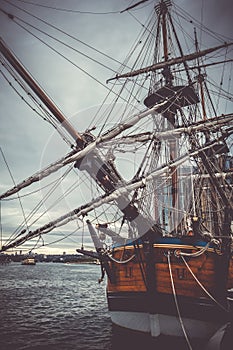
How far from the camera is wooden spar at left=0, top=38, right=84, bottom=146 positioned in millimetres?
9055

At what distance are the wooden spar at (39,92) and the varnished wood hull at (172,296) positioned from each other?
554cm

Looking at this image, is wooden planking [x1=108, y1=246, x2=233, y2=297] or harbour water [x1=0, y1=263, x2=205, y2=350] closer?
wooden planking [x1=108, y1=246, x2=233, y2=297]

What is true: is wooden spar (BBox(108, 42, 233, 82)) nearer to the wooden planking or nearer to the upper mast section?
the upper mast section

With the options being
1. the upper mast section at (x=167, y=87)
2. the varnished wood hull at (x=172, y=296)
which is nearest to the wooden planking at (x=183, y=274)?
the varnished wood hull at (x=172, y=296)

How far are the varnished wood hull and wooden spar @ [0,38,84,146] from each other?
554 centimetres

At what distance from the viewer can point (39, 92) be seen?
31.3 ft

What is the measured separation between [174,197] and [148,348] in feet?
31.0

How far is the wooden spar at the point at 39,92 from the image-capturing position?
905 cm

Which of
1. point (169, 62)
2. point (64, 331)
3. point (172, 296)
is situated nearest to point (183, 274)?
point (172, 296)

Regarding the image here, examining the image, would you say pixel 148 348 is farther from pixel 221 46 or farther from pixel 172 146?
pixel 221 46

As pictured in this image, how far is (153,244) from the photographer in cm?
1121

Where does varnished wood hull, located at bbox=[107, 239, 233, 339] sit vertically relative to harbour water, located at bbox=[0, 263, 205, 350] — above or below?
above

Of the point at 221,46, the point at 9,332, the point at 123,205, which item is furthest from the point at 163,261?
the point at 221,46

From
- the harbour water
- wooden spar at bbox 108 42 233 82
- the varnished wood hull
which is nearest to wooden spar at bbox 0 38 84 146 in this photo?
the varnished wood hull
